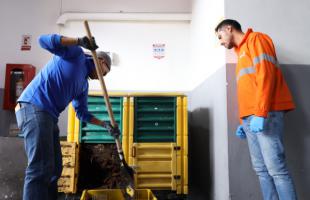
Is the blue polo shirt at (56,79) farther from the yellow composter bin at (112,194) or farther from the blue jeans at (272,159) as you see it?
the blue jeans at (272,159)

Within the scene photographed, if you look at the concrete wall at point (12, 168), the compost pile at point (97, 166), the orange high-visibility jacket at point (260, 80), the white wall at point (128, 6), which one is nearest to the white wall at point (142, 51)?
the white wall at point (128, 6)

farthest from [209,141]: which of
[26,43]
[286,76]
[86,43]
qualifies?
[26,43]

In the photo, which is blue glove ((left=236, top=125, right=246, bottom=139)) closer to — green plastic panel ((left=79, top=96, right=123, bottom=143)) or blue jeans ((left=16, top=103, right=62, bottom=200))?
green plastic panel ((left=79, top=96, right=123, bottom=143))

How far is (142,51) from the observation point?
4113mm

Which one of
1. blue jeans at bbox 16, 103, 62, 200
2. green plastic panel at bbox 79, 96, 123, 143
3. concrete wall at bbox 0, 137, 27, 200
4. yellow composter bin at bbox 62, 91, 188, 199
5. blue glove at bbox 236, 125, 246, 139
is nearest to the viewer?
blue jeans at bbox 16, 103, 62, 200

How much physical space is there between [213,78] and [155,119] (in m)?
0.77

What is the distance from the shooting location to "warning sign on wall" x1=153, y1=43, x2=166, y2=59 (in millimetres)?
4105

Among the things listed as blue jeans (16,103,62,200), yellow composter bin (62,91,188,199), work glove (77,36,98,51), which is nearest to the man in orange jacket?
yellow composter bin (62,91,188,199)

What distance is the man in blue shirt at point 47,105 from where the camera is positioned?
1.78 metres

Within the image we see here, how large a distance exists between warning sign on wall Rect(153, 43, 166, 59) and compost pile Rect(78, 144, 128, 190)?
5.66 ft

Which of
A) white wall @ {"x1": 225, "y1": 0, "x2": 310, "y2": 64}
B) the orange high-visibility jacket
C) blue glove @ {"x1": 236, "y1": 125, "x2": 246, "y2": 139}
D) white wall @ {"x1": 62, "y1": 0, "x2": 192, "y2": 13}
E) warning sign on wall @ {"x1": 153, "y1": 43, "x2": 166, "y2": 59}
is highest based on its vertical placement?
white wall @ {"x1": 62, "y1": 0, "x2": 192, "y2": 13}

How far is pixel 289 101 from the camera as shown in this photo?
6.26 ft

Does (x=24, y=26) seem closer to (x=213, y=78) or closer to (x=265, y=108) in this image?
(x=213, y=78)

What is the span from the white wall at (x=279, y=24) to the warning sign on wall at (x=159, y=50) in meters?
1.79
